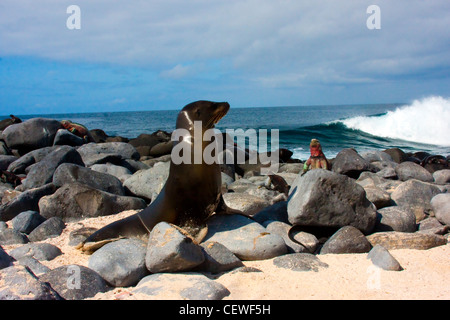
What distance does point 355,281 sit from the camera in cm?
461

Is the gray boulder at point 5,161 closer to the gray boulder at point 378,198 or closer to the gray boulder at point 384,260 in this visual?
the gray boulder at point 378,198

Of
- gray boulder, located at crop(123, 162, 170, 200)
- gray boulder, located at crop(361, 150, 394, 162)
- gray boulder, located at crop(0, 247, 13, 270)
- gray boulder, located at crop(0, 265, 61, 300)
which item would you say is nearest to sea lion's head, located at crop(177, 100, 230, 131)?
gray boulder, located at crop(0, 265, 61, 300)

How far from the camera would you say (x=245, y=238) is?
18.3 ft

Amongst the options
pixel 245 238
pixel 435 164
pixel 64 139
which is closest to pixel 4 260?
pixel 245 238

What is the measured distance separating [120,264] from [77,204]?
3.26 meters

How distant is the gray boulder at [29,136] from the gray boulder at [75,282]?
13803mm

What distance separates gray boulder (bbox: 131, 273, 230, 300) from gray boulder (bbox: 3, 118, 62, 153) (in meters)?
14.3

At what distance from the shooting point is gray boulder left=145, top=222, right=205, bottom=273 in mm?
Result: 4621

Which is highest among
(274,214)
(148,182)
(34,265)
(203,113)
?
(203,113)

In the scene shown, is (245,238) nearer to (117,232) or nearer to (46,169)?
(117,232)

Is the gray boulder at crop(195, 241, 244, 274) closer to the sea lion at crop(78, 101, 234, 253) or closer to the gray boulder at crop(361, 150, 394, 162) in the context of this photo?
the sea lion at crop(78, 101, 234, 253)

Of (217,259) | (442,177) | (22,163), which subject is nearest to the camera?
(217,259)

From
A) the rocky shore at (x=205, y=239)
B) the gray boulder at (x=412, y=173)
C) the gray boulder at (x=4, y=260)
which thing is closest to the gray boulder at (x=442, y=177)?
the gray boulder at (x=412, y=173)

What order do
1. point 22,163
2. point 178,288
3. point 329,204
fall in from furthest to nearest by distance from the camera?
point 22,163 < point 329,204 < point 178,288
